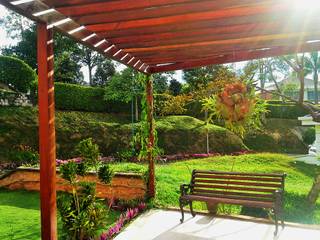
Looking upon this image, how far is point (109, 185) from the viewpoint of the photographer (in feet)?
23.7

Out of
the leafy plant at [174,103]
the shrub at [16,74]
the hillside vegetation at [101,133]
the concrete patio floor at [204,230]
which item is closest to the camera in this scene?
the concrete patio floor at [204,230]

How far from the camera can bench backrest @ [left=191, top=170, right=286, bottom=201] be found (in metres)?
5.50

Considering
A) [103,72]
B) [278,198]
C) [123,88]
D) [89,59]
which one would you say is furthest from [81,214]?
[89,59]

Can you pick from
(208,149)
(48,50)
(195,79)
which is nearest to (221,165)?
(208,149)

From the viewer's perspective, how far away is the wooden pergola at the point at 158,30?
3.31 metres

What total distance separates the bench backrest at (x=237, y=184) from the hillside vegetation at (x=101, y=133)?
9.55 metres

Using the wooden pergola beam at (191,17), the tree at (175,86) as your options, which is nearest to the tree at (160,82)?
the tree at (175,86)

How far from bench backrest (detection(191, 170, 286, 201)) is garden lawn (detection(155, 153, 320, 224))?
1017 millimetres

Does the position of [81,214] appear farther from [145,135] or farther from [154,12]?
[145,135]

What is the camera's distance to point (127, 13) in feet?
12.0

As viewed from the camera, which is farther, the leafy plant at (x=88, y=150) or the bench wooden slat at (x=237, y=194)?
the bench wooden slat at (x=237, y=194)

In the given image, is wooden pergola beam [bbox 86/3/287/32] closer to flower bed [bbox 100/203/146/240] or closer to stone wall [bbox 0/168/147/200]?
flower bed [bbox 100/203/146/240]

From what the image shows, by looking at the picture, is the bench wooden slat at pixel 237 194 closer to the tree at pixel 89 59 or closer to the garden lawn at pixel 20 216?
the garden lawn at pixel 20 216

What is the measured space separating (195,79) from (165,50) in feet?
51.3
